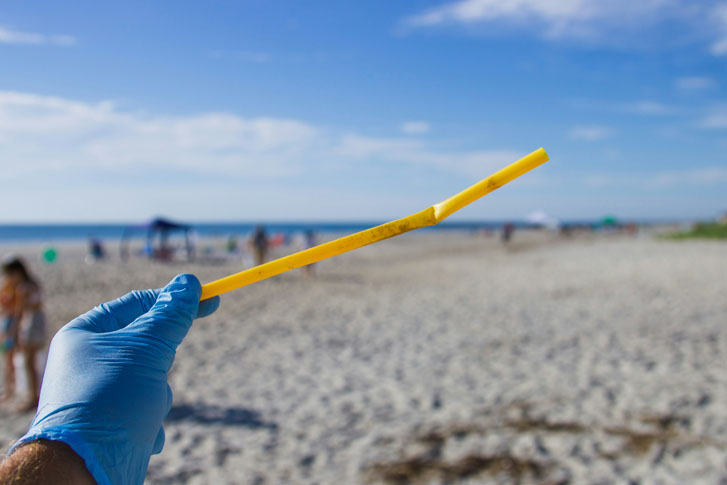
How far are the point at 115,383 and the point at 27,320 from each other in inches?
200

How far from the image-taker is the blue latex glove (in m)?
1.10

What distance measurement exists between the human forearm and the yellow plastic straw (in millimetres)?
460

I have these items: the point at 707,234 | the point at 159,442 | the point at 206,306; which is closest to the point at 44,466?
the point at 159,442

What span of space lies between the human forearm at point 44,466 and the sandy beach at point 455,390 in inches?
59.6

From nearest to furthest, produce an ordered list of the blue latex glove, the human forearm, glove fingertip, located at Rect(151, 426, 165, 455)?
the human forearm
the blue latex glove
glove fingertip, located at Rect(151, 426, 165, 455)

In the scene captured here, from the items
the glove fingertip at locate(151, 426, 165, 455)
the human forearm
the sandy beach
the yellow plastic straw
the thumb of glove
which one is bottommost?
the sandy beach

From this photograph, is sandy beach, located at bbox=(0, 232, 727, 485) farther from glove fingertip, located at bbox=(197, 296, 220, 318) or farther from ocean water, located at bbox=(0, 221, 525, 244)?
ocean water, located at bbox=(0, 221, 525, 244)

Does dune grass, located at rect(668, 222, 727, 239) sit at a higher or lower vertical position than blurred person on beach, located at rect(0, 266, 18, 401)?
higher

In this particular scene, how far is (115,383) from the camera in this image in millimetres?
1229

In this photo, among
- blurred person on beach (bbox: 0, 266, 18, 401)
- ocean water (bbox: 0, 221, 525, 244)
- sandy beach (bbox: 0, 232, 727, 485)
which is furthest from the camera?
ocean water (bbox: 0, 221, 525, 244)

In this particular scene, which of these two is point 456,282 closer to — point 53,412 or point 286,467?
point 286,467

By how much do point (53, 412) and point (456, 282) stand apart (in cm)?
1366

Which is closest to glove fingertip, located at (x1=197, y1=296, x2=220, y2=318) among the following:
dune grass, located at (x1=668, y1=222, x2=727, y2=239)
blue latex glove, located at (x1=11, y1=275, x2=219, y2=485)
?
blue latex glove, located at (x1=11, y1=275, x2=219, y2=485)

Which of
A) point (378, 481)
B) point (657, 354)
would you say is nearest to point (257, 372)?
point (378, 481)
